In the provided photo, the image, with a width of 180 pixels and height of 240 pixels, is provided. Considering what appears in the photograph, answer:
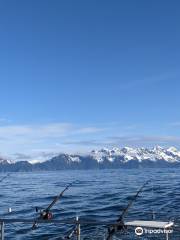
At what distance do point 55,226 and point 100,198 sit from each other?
2734 cm

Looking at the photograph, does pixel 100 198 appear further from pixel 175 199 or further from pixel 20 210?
pixel 20 210

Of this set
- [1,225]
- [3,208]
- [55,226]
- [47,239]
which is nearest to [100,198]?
[3,208]

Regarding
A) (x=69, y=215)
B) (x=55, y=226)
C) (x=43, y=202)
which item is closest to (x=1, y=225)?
(x=55, y=226)

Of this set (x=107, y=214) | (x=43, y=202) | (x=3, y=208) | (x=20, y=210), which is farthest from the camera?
(x=43, y=202)

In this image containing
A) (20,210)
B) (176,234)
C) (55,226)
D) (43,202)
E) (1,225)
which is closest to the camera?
(1,225)

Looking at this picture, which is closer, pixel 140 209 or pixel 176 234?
pixel 176 234

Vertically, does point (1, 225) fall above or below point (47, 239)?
above

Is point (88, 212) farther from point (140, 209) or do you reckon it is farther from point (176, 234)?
point (176, 234)

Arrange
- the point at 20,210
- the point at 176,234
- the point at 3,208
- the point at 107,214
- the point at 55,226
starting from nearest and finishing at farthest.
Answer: the point at 176,234, the point at 55,226, the point at 107,214, the point at 20,210, the point at 3,208

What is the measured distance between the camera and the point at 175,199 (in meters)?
60.4

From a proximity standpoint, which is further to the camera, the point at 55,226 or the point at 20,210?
the point at 20,210

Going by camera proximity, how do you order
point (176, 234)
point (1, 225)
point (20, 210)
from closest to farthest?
1. point (1, 225)
2. point (176, 234)
3. point (20, 210)

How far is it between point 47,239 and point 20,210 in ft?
A: 66.6

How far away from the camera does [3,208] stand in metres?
58.6
